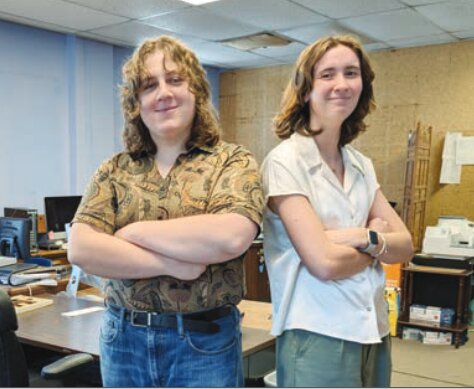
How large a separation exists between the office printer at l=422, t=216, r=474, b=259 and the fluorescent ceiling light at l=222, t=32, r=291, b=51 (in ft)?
7.73

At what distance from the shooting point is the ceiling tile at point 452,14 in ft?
13.1

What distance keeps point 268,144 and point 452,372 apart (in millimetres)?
3617

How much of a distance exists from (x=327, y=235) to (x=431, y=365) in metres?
3.13

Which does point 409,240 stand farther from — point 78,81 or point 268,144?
point 268,144

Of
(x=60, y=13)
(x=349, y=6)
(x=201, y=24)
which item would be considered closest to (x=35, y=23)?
(x=60, y=13)

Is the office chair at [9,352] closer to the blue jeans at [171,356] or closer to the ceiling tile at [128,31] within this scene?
the blue jeans at [171,356]

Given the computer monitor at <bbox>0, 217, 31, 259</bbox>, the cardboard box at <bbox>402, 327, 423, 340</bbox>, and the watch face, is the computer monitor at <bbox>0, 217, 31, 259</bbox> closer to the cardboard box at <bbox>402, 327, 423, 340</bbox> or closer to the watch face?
the watch face

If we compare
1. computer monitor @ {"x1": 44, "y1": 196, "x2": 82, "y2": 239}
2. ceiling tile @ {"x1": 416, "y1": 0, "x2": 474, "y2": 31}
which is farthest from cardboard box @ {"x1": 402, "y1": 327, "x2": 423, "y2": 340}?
computer monitor @ {"x1": 44, "y1": 196, "x2": 82, "y2": 239}

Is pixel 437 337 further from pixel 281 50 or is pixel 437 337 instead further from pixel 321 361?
pixel 321 361

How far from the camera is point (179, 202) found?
4.53ft

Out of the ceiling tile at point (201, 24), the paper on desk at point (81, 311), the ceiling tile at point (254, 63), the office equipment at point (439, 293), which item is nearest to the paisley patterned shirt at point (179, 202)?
the paper on desk at point (81, 311)

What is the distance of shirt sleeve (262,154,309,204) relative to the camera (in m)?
1.34

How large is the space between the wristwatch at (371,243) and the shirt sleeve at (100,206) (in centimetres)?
69

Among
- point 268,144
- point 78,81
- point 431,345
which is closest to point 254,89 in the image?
point 268,144
